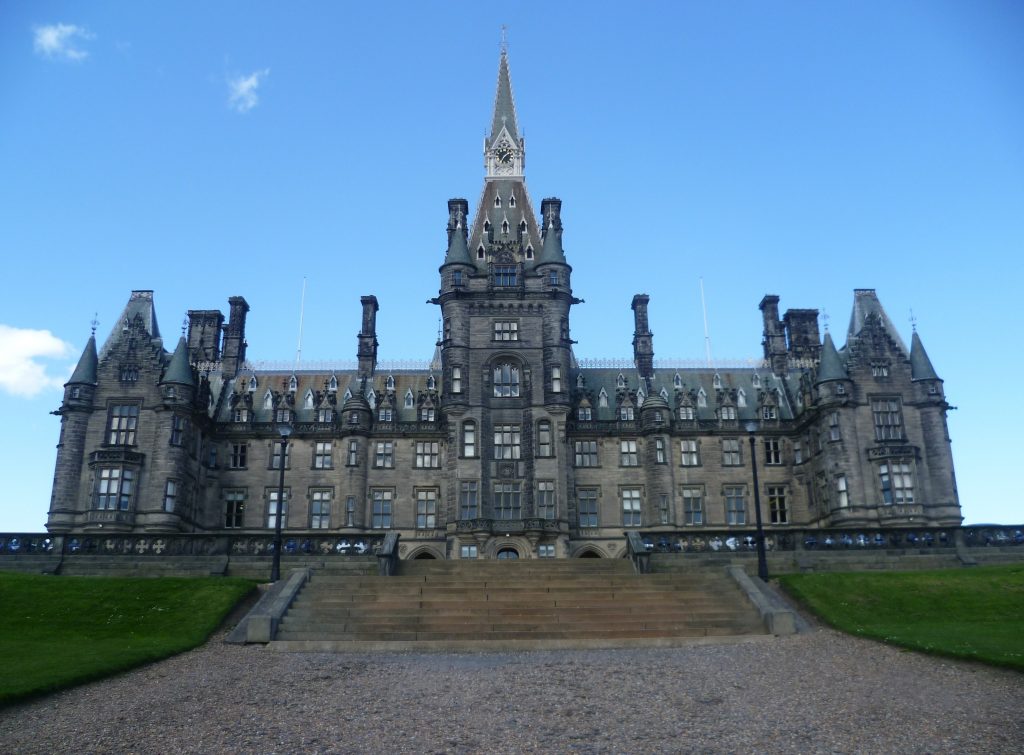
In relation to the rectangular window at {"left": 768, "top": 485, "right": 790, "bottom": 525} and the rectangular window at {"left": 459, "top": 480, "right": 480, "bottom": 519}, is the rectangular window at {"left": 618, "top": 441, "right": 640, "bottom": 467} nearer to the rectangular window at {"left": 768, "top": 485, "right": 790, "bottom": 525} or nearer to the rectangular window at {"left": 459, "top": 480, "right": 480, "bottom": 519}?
the rectangular window at {"left": 768, "top": 485, "right": 790, "bottom": 525}

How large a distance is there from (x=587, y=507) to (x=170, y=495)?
86.9ft

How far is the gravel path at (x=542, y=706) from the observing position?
14.7 m

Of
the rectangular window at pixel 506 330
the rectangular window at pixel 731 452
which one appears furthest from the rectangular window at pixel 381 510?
the rectangular window at pixel 731 452

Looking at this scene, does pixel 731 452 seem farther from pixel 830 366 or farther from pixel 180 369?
pixel 180 369

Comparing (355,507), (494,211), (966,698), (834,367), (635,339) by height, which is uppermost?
(494,211)

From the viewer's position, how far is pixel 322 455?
59.2m

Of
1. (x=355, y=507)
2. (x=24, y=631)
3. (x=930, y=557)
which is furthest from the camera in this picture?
(x=355, y=507)

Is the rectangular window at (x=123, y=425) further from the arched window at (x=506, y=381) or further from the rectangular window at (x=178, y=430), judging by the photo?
the arched window at (x=506, y=381)

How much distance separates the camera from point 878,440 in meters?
53.7

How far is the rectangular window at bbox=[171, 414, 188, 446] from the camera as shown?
53.0 meters

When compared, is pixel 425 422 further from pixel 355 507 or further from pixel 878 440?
pixel 878 440

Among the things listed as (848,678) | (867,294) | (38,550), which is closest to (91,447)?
(38,550)

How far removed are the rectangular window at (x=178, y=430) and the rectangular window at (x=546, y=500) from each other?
22488mm

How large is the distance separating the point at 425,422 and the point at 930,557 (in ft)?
106
